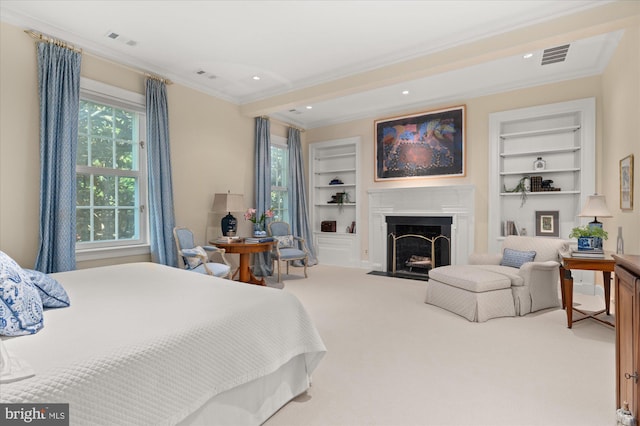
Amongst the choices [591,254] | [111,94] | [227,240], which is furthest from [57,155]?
[591,254]

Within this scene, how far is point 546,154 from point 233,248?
4.62 m

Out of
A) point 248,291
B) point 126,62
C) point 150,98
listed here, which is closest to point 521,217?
point 248,291

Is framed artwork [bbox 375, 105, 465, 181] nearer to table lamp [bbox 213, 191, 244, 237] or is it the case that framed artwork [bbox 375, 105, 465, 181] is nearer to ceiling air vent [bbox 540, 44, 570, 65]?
ceiling air vent [bbox 540, 44, 570, 65]

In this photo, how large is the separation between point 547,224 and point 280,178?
4.42m

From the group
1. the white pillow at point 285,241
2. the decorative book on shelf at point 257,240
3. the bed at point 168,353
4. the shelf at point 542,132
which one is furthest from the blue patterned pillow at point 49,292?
the shelf at point 542,132

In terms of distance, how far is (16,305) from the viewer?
141cm

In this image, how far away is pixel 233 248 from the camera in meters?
4.46

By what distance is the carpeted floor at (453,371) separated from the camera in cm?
183

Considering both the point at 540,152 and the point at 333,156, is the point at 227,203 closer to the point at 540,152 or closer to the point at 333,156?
the point at 333,156

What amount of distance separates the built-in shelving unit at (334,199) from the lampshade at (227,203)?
2365 millimetres

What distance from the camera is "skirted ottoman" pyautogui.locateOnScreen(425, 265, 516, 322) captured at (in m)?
3.37

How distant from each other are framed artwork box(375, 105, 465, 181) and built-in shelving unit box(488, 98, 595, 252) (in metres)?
0.52

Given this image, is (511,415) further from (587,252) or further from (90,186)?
(90,186)

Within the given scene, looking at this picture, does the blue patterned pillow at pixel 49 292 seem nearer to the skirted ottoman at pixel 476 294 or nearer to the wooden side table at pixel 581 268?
the skirted ottoman at pixel 476 294
